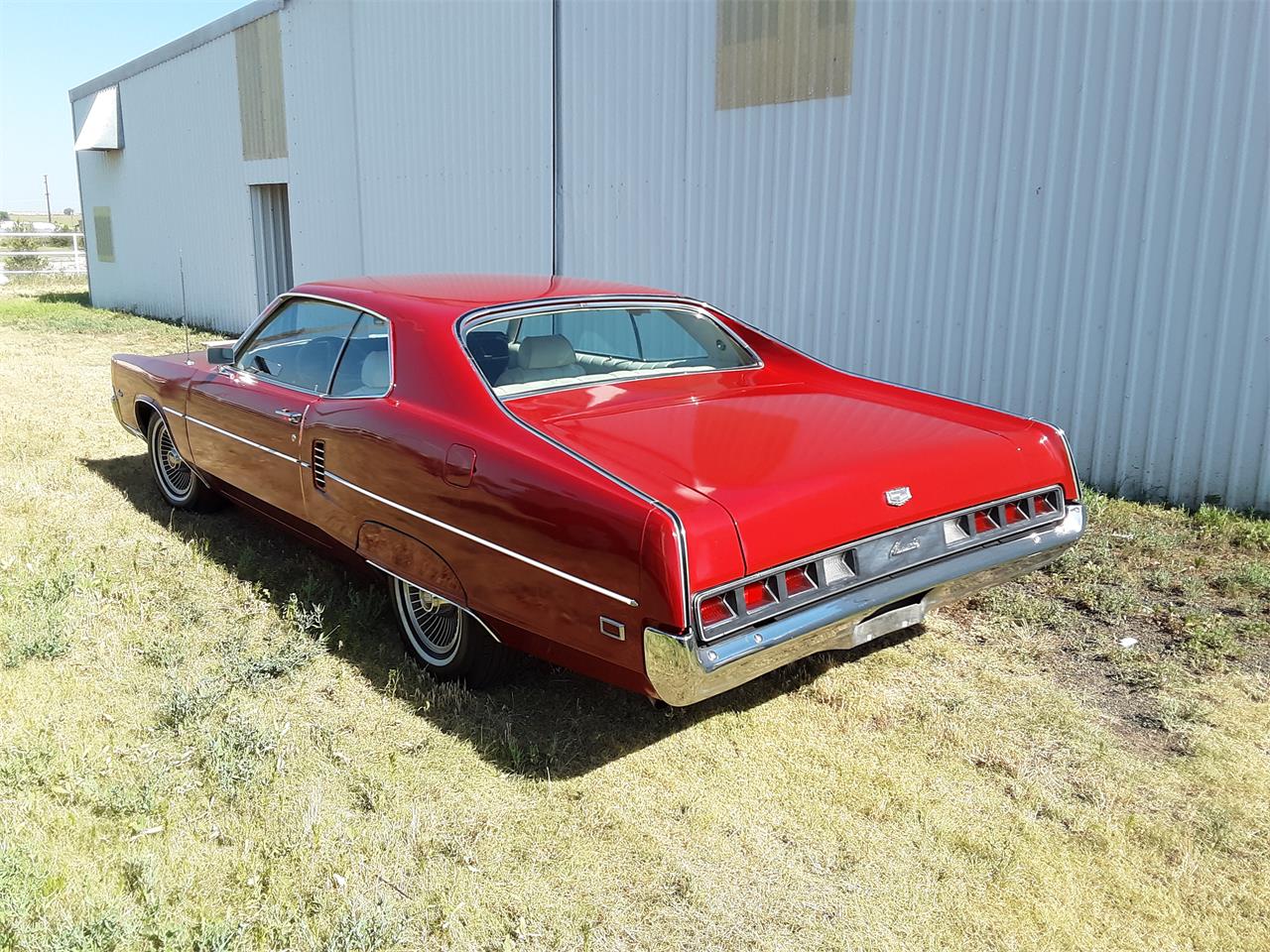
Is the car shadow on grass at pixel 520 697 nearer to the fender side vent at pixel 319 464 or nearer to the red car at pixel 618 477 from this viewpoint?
the red car at pixel 618 477

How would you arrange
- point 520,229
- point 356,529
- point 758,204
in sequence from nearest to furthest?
point 356,529 < point 758,204 < point 520,229

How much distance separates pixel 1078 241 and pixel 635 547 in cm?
462

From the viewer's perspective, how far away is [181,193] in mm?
16766

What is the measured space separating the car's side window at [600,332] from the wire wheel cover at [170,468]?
8.77 ft

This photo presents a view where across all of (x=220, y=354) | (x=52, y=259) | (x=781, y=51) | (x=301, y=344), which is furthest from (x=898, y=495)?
(x=52, y=259)

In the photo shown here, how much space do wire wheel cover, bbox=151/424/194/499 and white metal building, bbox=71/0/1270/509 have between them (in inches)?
171

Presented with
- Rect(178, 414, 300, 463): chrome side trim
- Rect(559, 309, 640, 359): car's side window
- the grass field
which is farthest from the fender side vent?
Rect(559, 309, 640, 359): car's side window

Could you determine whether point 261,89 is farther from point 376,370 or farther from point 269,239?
point 376,370

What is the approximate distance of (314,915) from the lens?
8.02 feet

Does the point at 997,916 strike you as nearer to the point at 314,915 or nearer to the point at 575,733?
the point at 575,733

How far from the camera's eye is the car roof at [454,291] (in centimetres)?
378

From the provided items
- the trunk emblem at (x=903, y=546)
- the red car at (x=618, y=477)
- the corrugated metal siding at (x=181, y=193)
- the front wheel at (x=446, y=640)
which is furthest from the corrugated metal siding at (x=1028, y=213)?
the corrugated metal siding at (x=181, y=193)

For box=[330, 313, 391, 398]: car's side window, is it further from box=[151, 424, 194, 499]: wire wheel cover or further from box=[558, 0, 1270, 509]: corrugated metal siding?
box=[558, 0, 1270, 509]: corrugated metal siding

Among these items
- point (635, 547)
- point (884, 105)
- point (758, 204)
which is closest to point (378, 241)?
point (758, 204)
